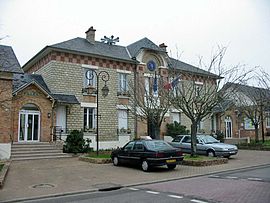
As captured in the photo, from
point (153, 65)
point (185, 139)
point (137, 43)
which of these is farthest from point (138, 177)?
point (137, 43)

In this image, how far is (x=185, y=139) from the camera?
2123 centimetres

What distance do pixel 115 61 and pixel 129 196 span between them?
1864 cm

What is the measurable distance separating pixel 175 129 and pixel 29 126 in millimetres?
12837

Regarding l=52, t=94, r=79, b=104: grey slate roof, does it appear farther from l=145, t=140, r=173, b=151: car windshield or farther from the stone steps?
l=145, t=140, r=173, b=151: car windshield

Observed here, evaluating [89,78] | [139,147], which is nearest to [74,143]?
[89,78]

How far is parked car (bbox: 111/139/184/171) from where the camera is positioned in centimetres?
1363

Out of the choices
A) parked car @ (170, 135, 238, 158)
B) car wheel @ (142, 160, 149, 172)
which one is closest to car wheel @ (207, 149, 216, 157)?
parked car @ (170, 135, 238, 158)

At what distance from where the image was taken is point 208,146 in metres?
19.3

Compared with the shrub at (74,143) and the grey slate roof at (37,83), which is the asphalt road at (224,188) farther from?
the grey slate roof at (37,83)

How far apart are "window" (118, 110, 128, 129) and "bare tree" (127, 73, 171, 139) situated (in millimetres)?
784

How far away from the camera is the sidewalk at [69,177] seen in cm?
994

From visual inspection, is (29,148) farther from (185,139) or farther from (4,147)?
(185,139)

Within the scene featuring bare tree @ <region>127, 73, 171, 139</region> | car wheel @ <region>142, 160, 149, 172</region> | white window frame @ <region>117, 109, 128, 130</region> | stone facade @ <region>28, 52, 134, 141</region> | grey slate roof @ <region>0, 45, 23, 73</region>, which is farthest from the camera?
white window frame @ <region>117, 109, 128, 130</region>

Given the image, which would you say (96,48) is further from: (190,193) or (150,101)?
(190,193)
